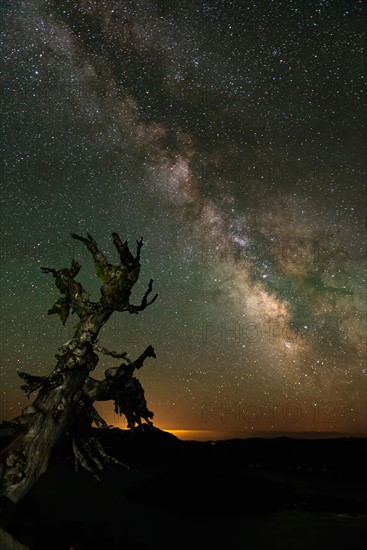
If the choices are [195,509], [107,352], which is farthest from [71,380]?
[195,509]

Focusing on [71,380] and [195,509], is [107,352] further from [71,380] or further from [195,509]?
[195,509]

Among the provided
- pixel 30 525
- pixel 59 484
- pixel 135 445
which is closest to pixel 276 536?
pixel 30 525

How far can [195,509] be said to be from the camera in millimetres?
34312

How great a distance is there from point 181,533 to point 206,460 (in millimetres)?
28058

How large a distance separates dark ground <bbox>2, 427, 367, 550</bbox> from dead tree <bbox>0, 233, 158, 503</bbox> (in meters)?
0.91

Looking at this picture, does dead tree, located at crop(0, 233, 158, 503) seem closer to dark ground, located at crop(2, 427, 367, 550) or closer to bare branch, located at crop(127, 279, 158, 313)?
bare branch, located at crop(127, 279, 158, 313)

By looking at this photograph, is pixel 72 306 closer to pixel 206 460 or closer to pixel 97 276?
pixel 97 276

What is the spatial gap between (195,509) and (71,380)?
2746 cm

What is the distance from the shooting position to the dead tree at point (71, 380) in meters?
10.3

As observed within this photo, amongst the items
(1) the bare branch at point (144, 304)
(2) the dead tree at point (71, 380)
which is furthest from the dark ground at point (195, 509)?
(1) the bare branch at point (144, 304)

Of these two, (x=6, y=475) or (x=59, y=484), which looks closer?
(x=6, y=475)

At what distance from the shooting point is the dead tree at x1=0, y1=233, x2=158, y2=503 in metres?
10.3

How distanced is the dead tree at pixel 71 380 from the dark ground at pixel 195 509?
91 centimetres

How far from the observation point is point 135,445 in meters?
69.9
